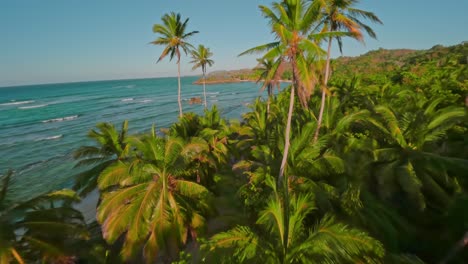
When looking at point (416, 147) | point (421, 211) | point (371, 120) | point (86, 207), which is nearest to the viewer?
point (421, 211)

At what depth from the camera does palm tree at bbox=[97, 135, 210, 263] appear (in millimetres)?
8328

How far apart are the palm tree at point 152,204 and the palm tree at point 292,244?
9.46 ft

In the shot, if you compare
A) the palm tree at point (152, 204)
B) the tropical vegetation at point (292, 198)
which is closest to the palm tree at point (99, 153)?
the tropical vegetation at point (292, 198)

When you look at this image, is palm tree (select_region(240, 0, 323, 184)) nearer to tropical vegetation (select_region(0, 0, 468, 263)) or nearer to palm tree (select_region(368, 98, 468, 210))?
tropical vegetation (select_region(0, 0, 468, 263))

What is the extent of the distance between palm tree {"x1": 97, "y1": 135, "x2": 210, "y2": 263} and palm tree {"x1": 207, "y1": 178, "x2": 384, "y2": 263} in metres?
2.88

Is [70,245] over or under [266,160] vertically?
under

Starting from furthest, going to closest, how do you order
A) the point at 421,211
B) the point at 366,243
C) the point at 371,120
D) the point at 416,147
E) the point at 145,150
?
the point at 371,120, the point at 416,147, the point at 145,150, the point at 421,211, the point at 366,243

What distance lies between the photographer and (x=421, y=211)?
8.04 m

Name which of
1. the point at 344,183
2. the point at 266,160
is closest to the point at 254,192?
the point at 266,160

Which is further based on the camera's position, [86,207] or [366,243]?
[86,207]

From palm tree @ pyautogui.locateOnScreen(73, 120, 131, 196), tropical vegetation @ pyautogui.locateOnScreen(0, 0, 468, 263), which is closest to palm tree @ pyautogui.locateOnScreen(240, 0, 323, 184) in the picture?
tropical vegetation @ pyautogui.locateOnScreen(0, 0, 468, 263)

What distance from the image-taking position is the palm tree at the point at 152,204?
833 centimetres

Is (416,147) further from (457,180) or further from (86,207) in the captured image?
(86,207)

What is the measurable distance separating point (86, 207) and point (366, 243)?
57.3ft
